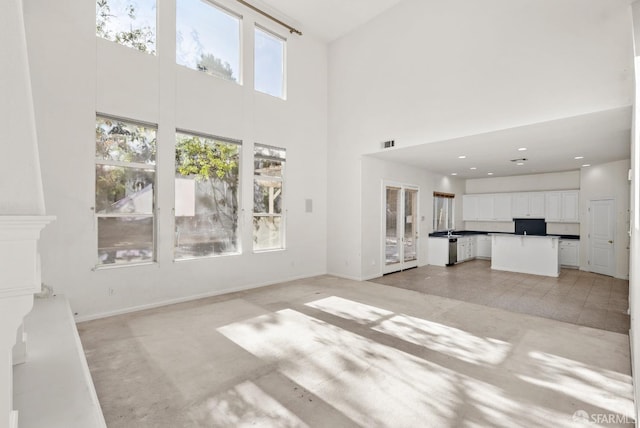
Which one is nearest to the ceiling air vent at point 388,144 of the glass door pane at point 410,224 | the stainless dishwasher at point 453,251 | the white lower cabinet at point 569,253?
the glass door pane at point 410,224

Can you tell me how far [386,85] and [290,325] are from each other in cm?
496

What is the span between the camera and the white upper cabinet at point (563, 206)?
8461mm

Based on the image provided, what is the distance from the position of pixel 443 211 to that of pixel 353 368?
813 centimetres

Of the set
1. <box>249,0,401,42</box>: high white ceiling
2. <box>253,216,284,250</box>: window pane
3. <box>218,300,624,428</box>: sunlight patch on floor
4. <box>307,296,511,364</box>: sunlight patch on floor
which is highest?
<box>249,0,401,42</box>: high white ceiling

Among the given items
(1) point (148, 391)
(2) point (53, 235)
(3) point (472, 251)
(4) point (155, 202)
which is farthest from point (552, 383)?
(3) point (472, 251)

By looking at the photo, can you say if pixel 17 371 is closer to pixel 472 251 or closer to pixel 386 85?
pixel 386 85

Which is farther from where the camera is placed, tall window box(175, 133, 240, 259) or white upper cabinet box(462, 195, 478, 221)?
white upper cabinet box(462, 195, 478, 221)

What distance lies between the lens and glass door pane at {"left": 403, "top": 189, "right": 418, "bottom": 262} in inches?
315

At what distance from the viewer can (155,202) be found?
489 cm

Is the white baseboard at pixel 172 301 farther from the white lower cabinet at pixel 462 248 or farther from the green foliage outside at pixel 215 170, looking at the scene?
the white lower cabinet at pixel 462 248

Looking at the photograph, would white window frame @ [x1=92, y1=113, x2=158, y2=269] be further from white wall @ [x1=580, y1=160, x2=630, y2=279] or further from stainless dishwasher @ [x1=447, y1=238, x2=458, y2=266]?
white wall @ [x1=580, y1=160, x2=630, y2=279]

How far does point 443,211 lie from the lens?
997 centimetres

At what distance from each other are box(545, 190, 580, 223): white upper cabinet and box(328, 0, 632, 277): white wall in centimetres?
580

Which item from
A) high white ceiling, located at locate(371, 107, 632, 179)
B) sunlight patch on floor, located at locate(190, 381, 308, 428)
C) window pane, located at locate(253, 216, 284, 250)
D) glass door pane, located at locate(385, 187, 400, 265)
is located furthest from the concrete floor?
glass door pane, located at locate(385, 187, 400, 265)
